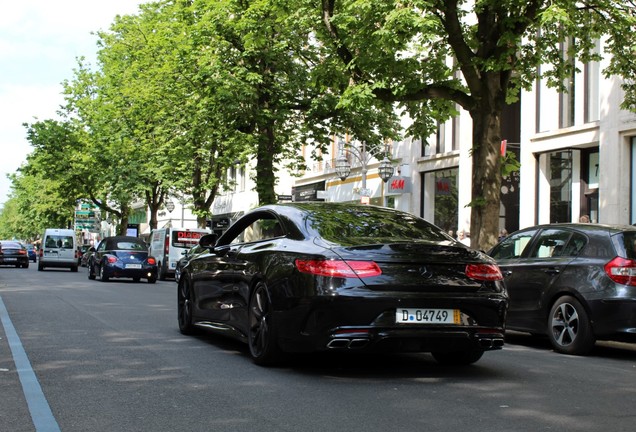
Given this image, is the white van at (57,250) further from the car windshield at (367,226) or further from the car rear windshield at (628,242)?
the car windshield at (367,226)

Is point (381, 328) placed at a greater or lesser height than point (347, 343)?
greater

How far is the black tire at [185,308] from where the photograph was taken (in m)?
10.7

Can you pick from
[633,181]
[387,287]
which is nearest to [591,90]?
[633,181]

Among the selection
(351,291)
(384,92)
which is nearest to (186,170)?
(384,92)

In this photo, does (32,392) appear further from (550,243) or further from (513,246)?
(513,246)

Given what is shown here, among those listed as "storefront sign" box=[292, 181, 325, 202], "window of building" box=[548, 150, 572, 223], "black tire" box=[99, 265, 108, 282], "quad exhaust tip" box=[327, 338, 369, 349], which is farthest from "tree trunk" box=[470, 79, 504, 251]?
"storefront sign" box=[292, 181, 325, 202]

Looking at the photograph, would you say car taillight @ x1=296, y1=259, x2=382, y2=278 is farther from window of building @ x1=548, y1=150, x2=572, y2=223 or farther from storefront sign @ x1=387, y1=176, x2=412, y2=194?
storefront sign @ x1=387, y1=176, x2=412, y2=194

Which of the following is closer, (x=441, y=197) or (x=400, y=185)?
(x=441, y=197)

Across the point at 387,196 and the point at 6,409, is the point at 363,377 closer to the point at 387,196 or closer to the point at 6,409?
the point at 6,409

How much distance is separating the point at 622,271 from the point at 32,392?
6288mm

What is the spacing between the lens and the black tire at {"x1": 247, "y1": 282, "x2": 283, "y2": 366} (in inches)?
307

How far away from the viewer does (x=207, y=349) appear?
30.8 ft

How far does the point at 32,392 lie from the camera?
661 centimetres

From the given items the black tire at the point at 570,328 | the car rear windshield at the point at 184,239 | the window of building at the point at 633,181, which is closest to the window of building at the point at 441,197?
the car rear windshield at the point at 184,239
